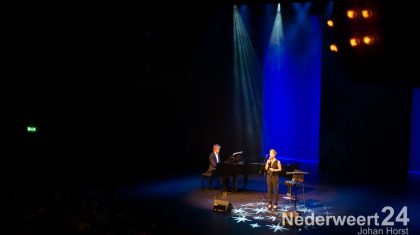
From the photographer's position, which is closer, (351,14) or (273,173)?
(351,14)

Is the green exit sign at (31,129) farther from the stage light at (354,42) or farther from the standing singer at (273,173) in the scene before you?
the stage light at (354,42)

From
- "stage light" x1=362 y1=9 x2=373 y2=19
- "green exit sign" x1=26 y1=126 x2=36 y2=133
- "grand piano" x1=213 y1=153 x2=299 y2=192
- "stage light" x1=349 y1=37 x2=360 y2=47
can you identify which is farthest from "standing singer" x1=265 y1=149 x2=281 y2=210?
"green exit sign" x1=26 y1=126 x2=36 y2=133

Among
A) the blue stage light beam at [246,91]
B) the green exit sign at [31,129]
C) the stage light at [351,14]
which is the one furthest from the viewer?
the blue stage light beam at [246,91]

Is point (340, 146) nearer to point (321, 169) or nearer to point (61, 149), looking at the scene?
point (321, 169)

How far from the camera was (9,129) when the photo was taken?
11164 millimetres

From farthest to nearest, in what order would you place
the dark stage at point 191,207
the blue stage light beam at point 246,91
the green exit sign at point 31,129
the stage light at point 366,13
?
the blue stage light beam at point 246,91, the green exit sign at point 31,129, the dark stage at point 191,207, the stage light at point 366,13

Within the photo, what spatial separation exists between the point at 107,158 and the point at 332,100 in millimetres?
8195

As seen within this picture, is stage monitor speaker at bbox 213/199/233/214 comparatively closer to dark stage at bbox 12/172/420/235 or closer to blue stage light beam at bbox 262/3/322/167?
dark stage at bbox 12/172/420/235

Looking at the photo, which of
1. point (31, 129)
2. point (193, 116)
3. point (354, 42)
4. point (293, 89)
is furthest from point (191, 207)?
point (293, 89)

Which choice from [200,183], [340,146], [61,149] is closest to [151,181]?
[200,183]

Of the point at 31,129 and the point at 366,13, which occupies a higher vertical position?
the point at 366,13

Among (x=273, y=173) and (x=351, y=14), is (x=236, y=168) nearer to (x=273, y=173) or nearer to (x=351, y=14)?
(x=273, y=173)

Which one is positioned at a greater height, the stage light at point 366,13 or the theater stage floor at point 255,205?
the stage light at point 366,13

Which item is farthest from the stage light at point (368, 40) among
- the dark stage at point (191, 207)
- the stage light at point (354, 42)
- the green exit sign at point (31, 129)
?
the green exit sign at point (31, 129)
